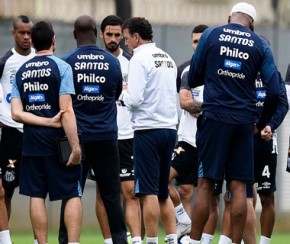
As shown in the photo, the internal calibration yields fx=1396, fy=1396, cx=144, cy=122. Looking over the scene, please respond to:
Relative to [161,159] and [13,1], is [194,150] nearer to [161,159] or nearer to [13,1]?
[161,159]

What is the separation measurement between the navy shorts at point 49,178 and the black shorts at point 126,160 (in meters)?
2.22

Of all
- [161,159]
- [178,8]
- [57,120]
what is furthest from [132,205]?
[178,8]

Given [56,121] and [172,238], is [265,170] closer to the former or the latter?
[172,238]

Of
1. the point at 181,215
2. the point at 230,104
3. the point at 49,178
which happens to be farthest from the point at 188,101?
the point at 49,178

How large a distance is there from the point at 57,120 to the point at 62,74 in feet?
1.42

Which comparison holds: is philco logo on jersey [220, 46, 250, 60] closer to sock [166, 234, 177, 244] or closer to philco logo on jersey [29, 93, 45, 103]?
philco logo on jersey [29, 93, 45, 103]

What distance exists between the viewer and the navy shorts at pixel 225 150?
42.5 ft

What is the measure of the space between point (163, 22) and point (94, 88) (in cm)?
637

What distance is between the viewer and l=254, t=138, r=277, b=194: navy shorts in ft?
48.6

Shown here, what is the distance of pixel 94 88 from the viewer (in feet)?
45.3

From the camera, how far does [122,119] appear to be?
15.6m

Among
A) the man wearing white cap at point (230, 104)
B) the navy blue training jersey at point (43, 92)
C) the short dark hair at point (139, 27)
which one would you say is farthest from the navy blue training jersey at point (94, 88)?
the man wearing white cap at point (230, 104)

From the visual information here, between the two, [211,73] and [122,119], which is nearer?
[211,73]

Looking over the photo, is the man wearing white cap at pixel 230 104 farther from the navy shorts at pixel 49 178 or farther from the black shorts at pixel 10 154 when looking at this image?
the black shorts at pixel 10 154
